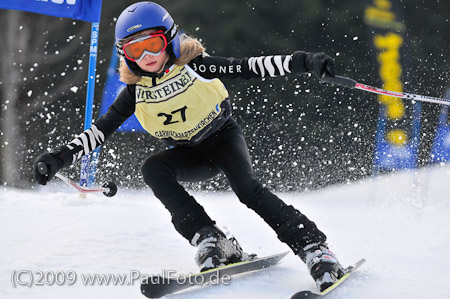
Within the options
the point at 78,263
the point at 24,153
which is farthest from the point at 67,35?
the point at 78,263

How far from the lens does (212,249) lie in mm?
2383

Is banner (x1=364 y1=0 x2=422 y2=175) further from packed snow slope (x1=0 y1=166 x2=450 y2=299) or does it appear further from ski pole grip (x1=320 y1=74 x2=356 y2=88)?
ski pole grip (x1=320 y1=74 x2=356 y2=88)

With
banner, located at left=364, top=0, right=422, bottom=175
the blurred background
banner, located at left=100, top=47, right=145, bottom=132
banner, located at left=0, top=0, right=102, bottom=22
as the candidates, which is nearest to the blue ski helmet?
banner, located at left=0, top=0, right=102, bottom=22

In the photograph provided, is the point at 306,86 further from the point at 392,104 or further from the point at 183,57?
the point at 183,57

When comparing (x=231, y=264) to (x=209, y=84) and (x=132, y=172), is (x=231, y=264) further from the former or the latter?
(x=132, y=172)

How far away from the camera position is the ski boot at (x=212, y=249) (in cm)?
234

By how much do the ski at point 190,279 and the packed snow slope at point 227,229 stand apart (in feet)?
0.13

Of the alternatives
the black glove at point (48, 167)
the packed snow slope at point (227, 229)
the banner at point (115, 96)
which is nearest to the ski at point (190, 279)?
the packed snow slope at point (227, 229)

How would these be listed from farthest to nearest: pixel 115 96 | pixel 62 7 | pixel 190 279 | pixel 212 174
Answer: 1. pixel 115 96
2. pixel 62 7
3. pixel 212 174
4. pixel 190 279

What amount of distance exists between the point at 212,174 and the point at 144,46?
754 millimetres

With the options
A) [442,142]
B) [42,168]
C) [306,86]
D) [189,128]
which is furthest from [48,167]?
[442,142]

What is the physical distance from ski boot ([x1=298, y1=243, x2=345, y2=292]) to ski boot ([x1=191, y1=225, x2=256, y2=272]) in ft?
1.26

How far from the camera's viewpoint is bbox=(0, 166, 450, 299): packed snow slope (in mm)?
2246

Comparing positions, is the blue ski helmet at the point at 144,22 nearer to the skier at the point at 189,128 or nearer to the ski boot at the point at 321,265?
the skier at the point at 189,128
